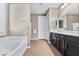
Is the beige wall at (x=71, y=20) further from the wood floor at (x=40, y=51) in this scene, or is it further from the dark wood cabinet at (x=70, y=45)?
the wood floor at (x=40, y=51)

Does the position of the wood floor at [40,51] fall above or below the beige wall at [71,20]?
below

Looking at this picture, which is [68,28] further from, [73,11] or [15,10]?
[15,10]

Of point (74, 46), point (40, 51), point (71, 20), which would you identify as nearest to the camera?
point (74, 46)

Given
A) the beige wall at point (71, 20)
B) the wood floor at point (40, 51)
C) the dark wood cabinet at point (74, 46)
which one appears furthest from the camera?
the beige wall at point (71, 20)

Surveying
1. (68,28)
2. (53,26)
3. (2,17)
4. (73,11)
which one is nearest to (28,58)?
(2,17)

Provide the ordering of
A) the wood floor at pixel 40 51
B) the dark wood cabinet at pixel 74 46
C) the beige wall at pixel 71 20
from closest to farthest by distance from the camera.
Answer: the dark wood cabinet at pixel 74 46
the wood floor at pixel 40 51
the beige wall at pixel 71 20

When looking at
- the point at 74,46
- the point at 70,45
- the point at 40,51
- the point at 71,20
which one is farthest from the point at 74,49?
the point at 71,20

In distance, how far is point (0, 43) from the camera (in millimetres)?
1944

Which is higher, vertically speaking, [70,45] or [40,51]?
[70,45]

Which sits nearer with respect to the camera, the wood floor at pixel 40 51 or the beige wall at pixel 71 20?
the wood floor at pixel 40 51

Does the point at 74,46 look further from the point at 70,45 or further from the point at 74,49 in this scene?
the point at 70,45

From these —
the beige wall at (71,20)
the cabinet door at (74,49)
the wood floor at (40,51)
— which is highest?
the beige wall at (71,20)

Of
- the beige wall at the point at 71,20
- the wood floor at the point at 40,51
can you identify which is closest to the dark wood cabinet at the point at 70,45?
the wood floor at the point at 40,51

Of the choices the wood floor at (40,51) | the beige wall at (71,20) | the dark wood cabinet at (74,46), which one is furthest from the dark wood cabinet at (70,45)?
the beige wall at (71,20)
